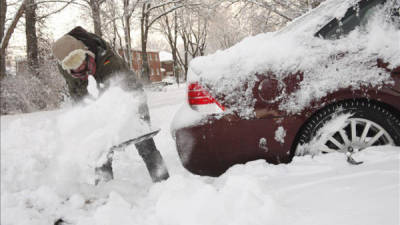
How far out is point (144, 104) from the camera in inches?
111

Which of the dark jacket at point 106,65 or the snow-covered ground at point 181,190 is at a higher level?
the dark jacket at point 106,65

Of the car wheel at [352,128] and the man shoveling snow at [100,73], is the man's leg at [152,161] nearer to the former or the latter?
the man shoveling snow at [100,73]

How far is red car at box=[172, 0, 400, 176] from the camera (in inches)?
88.2

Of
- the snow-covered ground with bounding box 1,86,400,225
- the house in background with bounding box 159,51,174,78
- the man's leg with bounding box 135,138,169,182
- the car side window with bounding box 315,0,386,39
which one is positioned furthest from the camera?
the house in background with bounding box 159,51,174,78

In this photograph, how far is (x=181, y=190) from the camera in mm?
2059

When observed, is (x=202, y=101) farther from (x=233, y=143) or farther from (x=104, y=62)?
(x=104, y=62)

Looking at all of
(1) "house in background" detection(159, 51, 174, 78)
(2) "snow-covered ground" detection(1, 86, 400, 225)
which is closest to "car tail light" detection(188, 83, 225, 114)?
(2) "snow-covered ground" detection(1, 86, 400, 225)

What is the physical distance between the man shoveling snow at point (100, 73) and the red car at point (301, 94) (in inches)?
16.4

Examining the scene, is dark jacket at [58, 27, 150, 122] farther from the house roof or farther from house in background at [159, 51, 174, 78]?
the house roof

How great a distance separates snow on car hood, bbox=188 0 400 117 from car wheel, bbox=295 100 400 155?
17 centimetres

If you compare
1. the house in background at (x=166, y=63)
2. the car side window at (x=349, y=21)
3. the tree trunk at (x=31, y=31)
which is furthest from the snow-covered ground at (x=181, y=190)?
the house in background at (x=166, y=63)

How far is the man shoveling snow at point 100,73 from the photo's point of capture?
93.7 inches

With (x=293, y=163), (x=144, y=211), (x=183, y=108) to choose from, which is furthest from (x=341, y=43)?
(x=144, y=211)

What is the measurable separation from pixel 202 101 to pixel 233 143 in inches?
17.0
